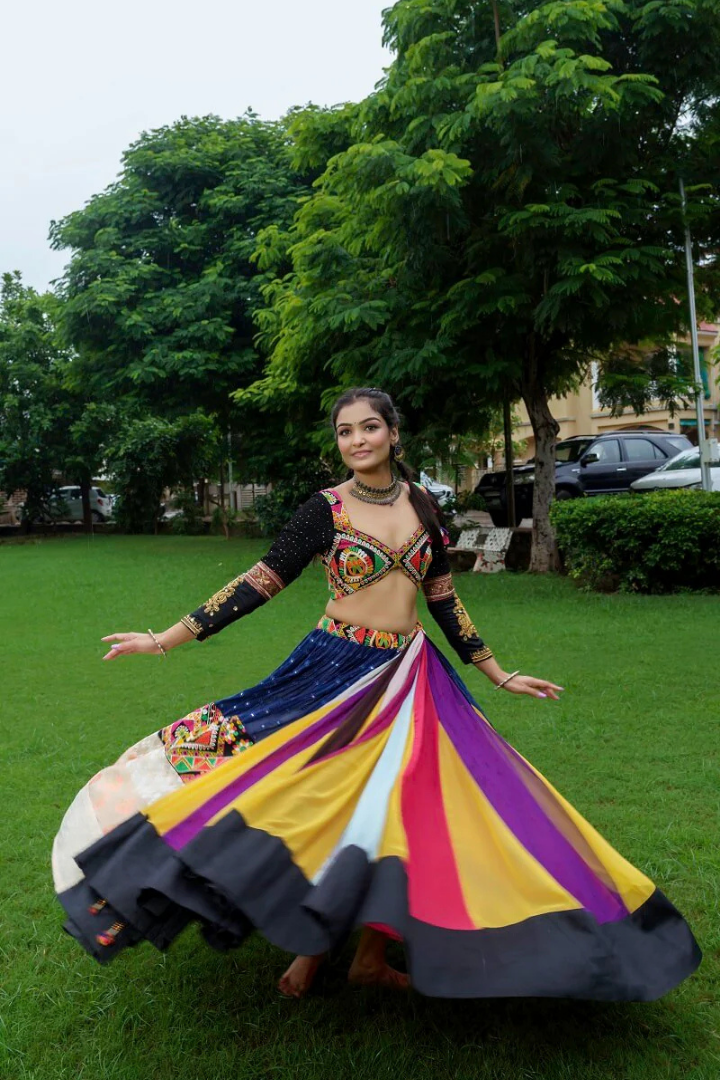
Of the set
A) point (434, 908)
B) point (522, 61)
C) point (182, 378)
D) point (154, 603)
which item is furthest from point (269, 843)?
point (182, 378)

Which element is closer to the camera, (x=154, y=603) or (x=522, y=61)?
(x=522, y=61)

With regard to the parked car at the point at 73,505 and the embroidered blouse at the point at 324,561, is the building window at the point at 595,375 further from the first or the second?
the parked car at the point at 73,505

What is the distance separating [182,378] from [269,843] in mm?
17424

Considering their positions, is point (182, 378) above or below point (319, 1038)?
above

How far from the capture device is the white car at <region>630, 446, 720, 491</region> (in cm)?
1653

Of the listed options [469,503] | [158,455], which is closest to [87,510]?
[158,455]

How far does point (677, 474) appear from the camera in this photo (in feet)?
55.5

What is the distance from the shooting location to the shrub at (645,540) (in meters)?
10.8

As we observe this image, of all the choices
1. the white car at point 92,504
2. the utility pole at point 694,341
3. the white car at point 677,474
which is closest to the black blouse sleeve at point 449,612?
the utility pole at point 694,341

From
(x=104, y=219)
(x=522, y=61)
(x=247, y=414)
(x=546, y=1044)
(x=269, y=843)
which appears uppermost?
(x=104, y=219)

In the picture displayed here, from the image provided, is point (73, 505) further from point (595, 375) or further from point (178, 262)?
point (595, 375)

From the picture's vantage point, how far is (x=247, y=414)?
68.7 feet

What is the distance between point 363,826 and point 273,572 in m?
0.95

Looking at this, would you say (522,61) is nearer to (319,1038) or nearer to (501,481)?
(319,1038)
